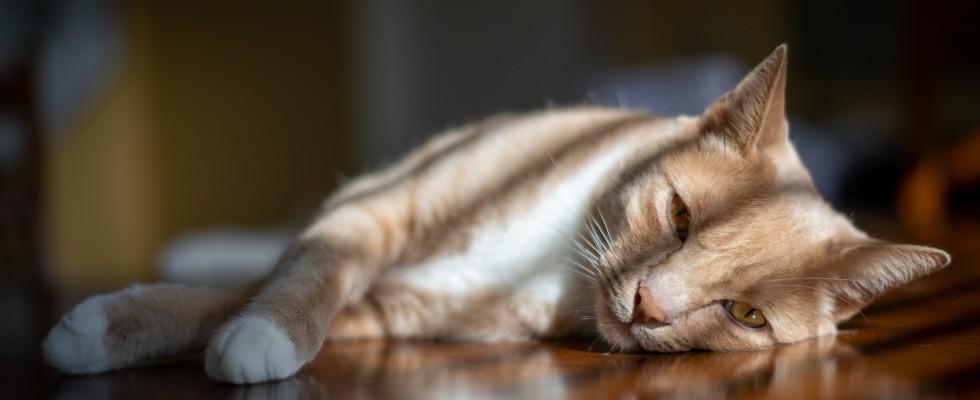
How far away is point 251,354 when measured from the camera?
1.13 metres

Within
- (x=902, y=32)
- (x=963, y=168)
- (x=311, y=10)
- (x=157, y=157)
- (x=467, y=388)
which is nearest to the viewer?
(x=467, y=388)

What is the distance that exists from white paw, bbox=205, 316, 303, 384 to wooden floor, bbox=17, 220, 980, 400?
0.07 feet

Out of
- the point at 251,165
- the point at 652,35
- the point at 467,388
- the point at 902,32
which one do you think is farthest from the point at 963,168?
the point at 251,165

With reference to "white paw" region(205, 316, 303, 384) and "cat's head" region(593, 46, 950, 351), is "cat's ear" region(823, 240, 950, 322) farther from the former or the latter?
"white paw" region(205, 316, 303, 384)

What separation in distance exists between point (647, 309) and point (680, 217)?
0.19m

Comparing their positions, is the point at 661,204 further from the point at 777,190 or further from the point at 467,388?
the point at 467,388

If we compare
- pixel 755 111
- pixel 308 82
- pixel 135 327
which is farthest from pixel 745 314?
pixel 308 82

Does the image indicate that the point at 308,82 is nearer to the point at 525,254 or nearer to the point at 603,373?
the point at 525,254

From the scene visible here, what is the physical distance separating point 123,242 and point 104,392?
548cm

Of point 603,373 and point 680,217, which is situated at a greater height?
point 680,217

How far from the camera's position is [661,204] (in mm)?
1418

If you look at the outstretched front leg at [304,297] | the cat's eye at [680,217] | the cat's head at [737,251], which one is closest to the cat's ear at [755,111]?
the cat's head at [737,251]

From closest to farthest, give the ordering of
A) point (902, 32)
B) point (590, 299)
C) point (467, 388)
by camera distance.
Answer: point (467, 388) < point (590, 299) < point (902, 32)

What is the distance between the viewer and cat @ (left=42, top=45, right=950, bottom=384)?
1.29 meters
